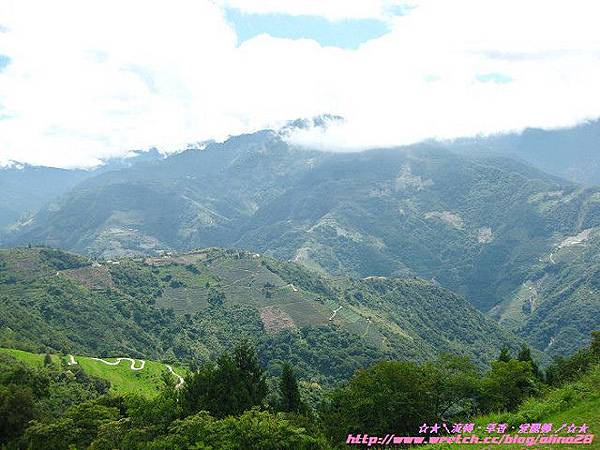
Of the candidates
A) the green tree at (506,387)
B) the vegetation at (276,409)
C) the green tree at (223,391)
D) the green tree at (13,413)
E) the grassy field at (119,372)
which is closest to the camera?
the vegetation at (276,409)

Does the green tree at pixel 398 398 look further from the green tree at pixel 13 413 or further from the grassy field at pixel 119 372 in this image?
the grassy field at pixel 119 372

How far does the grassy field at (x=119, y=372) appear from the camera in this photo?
10278 cm

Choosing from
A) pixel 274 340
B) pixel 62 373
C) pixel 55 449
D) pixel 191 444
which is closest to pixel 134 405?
pixel 55 449

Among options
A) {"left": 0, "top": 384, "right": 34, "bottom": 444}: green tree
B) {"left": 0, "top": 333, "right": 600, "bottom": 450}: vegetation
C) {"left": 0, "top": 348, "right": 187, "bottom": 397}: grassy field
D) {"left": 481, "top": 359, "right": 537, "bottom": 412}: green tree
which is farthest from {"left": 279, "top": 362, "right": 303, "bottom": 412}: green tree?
{"left": 0, "top": 348, "right": 187, "bottom": 397}: grassy field

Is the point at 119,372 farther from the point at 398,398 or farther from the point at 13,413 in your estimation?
the point at 398,398

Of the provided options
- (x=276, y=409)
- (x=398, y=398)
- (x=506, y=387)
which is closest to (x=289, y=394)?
(x=276, y=409)

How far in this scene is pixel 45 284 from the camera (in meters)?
185

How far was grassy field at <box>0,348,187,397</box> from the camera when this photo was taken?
102781 millimetres

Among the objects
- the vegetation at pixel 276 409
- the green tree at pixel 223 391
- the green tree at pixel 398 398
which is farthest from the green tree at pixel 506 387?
the green tree at pixel 223 391

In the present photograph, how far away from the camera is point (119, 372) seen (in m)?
115

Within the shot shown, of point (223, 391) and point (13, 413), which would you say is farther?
point (223, 391)

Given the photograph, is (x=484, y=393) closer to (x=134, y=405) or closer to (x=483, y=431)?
(x=483, y=431)

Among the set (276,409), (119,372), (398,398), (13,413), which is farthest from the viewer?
(119,372)

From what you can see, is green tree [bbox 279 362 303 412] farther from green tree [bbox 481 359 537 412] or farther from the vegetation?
green tree [bbox 481 359 537 412]
